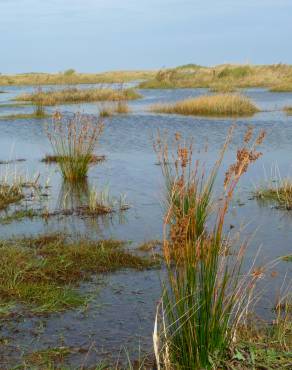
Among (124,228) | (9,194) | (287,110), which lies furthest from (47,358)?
(287,110)

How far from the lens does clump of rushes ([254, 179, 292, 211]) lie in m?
8.51

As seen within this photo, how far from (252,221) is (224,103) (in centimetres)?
1545

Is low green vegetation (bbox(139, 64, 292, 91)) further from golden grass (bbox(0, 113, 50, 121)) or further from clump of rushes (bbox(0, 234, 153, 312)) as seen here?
clump of rushes (bbox(0, 234, 153, 312))

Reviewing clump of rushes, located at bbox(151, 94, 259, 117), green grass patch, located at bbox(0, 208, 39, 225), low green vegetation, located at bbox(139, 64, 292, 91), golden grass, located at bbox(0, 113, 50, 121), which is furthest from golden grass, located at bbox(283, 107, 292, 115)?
low green vegetation, located at bbox(139, 64, 292, 91)

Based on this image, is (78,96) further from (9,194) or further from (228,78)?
(9,194)

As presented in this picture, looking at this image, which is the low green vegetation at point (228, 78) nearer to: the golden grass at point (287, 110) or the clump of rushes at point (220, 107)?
the golden grass at point (287, 110)

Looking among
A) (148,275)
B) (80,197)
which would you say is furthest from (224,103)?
(148,275)

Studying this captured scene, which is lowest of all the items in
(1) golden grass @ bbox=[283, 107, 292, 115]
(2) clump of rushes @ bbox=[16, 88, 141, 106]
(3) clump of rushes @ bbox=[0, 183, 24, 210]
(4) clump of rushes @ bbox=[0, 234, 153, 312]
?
(4) clump of rushes @ bbox=[0, 234, 153, 312]

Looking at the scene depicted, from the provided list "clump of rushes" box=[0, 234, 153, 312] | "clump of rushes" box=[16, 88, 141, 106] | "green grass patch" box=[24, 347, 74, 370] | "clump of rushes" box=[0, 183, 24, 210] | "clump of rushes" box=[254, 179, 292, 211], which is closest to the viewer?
"green grass patch" box=[24, 347, 74, 370]

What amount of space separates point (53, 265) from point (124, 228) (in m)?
1.87

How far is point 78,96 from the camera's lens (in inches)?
1214

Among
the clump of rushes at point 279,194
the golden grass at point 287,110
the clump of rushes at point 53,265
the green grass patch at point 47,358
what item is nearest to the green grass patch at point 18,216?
the clump of rushes at point 53,265

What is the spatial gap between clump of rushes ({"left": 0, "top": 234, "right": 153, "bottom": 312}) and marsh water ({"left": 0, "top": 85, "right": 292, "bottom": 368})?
0.59 feet

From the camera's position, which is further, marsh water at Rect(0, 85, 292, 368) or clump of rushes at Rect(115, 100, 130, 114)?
clump of rushes at Rect(115, 100, 130, 114)
